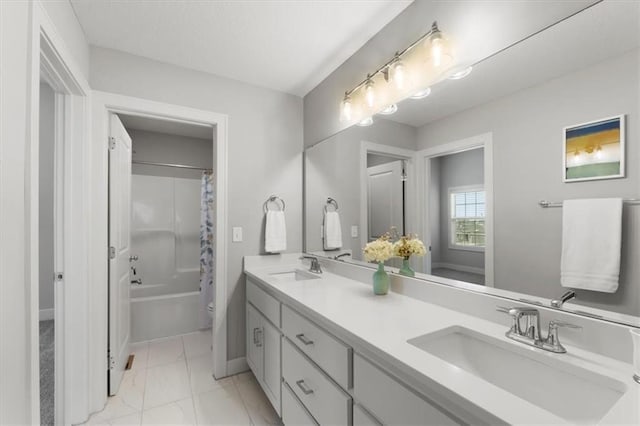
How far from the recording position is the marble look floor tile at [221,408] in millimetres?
1723

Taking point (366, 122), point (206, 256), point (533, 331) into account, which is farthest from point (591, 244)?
point (206, 256)

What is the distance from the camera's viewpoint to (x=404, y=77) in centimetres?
155

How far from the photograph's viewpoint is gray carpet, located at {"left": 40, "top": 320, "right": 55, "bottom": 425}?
1749 mm

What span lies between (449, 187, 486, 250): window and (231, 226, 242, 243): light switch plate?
1.58 m

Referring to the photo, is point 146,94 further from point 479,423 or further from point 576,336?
point 576,336

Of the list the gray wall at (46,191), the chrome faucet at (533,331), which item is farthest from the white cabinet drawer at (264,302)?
the gray wall at (46,191)

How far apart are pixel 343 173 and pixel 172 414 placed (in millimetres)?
1933

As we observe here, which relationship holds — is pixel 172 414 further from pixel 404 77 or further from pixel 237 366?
pixel 404 77

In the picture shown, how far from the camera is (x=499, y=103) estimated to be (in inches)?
44.8

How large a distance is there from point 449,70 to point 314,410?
164 cm

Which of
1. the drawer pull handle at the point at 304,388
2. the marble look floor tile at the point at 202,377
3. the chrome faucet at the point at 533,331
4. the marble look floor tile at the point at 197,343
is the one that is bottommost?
the marble look floor tile at the point at 197,343

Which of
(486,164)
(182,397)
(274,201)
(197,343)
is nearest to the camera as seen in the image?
(486,164)

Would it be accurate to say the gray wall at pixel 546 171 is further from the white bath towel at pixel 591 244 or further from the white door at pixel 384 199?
the white door at pixel 384 199

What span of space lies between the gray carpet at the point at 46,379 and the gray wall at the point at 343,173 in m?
1.96
